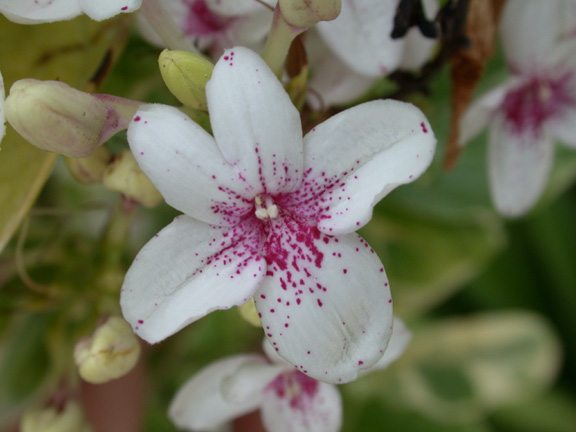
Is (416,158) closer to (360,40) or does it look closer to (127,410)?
A: (360,40)

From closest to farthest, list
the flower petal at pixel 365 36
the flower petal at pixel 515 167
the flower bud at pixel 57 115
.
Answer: the flower bud at pixel 57 115
the flower petal at pixel 365 36
the flower petal at pixel 515 167

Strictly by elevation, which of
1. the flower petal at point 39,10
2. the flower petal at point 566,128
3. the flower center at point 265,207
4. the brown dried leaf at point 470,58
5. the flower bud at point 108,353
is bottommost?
the flower bud at point 108,353

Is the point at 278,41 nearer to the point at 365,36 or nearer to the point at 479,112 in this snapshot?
the point at 365,36

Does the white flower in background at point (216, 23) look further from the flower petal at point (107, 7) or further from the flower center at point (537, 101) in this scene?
the flower center at point (537, 101)

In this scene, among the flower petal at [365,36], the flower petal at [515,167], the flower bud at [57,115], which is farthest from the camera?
the flower petal at [515,167]

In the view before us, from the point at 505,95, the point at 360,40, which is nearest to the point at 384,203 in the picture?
the point at 505,95

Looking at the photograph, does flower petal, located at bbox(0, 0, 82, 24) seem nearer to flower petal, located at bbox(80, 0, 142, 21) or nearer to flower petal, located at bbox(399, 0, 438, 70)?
flower petal, located at bbox(80, 0, 142, 21)

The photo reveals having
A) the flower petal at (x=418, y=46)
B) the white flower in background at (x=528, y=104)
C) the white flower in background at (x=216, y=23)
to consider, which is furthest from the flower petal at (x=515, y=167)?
the white flower in background at (x=216, y=23)
